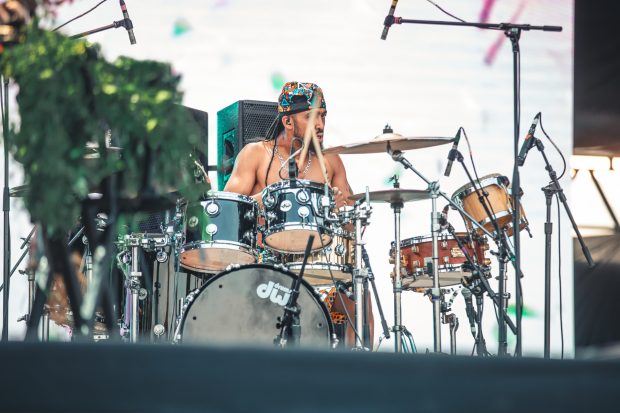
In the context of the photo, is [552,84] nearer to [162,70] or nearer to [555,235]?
[555,235]

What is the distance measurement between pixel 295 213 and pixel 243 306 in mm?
566

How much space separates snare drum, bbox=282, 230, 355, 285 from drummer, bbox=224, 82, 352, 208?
53 centimetres

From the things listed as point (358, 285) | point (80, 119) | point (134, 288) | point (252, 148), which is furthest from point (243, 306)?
point (80, 119)

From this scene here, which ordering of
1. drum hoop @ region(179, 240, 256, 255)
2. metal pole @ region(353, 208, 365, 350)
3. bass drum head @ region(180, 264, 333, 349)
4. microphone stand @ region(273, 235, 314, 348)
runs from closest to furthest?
microphone stand @ region(273, 235, 314, 348), bass drum head @ region(180, 264, 333, 349), metal pole @ region(353, 208, 365, 350), drum hoop @ region(179, 240, 256, 255)

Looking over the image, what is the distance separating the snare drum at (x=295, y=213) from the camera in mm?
4637

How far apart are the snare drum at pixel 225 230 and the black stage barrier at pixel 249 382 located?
3187mm

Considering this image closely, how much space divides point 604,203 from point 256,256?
2.39m

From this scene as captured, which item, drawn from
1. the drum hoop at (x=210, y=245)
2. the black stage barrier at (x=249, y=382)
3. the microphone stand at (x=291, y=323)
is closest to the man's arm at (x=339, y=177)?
the drum hoop at (x=210, y=245)

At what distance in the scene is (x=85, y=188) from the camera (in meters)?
1.98

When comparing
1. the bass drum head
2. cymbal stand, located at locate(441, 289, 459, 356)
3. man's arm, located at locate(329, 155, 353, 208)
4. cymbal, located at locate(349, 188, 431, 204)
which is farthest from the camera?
man's arm, located at locate(329, 155, 353, 208)

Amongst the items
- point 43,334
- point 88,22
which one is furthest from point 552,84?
point 43,334

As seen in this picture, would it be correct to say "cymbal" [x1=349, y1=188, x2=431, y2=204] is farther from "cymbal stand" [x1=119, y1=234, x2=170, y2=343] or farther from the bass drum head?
"cymbal stand" [x1=119, y1=234, x2=170, y2=343]

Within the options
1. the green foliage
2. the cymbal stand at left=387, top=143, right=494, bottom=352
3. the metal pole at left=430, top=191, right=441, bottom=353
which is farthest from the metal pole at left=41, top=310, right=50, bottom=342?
the green foliage

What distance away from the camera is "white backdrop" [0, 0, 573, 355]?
19.4 ft
